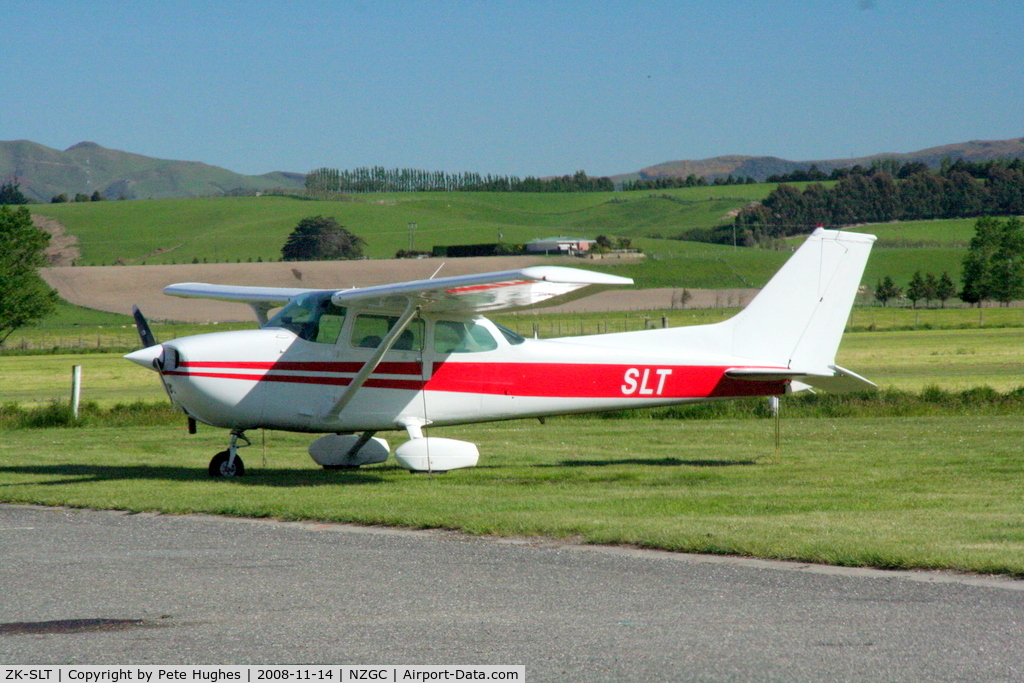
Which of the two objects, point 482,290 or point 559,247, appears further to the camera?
point 559,247

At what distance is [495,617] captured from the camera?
5.95 meters

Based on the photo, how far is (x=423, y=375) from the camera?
1327 centimetres

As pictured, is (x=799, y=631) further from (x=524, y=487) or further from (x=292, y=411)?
(x=292, y=411)

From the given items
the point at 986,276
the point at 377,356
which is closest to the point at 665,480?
the point at 377,356

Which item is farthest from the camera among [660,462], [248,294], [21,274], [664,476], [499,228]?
[499,228]

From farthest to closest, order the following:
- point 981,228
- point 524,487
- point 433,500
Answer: point 981,228 → point 524,487 → point 433,500

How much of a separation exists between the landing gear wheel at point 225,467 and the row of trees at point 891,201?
131 m

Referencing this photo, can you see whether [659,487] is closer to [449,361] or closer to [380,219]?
[449,361]

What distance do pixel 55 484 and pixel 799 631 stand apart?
29.4ft

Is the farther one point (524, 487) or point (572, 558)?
point (524, 487)

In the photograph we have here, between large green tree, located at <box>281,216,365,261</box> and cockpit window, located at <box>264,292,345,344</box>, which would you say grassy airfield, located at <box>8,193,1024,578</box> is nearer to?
cockpit window, located at <box>264,292,345,344</box>

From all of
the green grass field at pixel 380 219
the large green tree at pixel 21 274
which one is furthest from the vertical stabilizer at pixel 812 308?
the green grass field at pixel 380 219

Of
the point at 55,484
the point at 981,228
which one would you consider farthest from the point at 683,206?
the point at 55,484

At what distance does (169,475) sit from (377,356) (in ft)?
9.62
